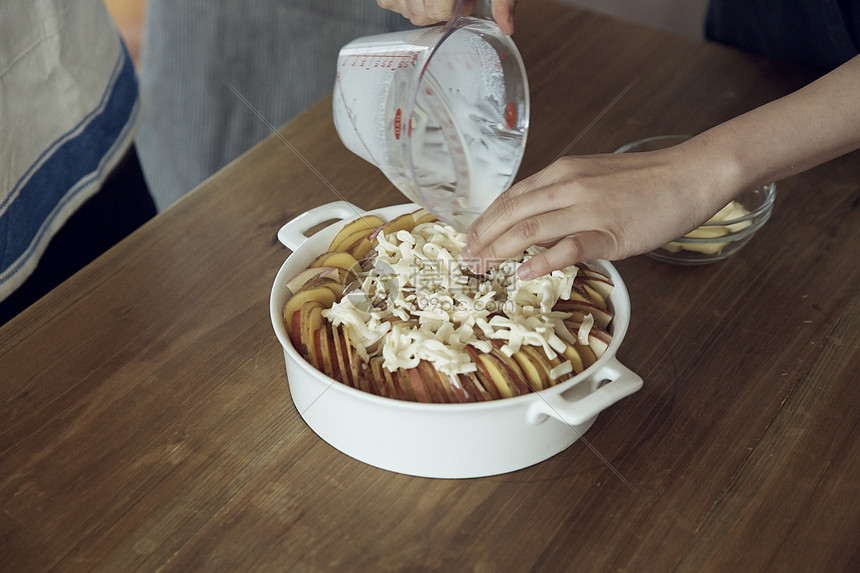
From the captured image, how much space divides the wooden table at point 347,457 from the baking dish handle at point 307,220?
0.31 ft

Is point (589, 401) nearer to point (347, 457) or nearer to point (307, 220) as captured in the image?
point (347, 457)

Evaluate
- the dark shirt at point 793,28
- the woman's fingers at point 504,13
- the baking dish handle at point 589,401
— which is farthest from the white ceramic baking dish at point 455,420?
the dark shirt at point 793,28

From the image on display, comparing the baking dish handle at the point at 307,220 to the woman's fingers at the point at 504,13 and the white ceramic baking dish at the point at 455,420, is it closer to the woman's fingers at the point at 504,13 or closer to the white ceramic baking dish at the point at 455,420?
the white ceramic baking dish at the point at 455,420

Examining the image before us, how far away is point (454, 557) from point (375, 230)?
0.36 metres

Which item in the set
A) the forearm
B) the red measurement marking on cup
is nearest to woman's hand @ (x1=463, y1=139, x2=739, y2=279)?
the forearm

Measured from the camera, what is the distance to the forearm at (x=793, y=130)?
0.83 m

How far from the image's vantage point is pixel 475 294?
0.81 meters

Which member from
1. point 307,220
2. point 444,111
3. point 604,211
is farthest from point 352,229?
point 604,211

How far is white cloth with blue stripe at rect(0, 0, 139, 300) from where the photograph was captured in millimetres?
920

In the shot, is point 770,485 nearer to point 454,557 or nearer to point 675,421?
point 675,421

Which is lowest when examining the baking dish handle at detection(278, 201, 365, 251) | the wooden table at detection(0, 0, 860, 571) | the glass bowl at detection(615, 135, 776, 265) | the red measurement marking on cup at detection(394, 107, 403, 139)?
the wooden table at detection(0, 0, 860, 571)

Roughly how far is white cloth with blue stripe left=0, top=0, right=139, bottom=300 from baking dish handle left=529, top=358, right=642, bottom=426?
2.18 ft

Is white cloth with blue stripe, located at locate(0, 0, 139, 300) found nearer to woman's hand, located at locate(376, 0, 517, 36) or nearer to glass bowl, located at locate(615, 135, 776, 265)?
woman's hand, located at locate(376, 0, 517, 36)

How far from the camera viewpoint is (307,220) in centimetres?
90
